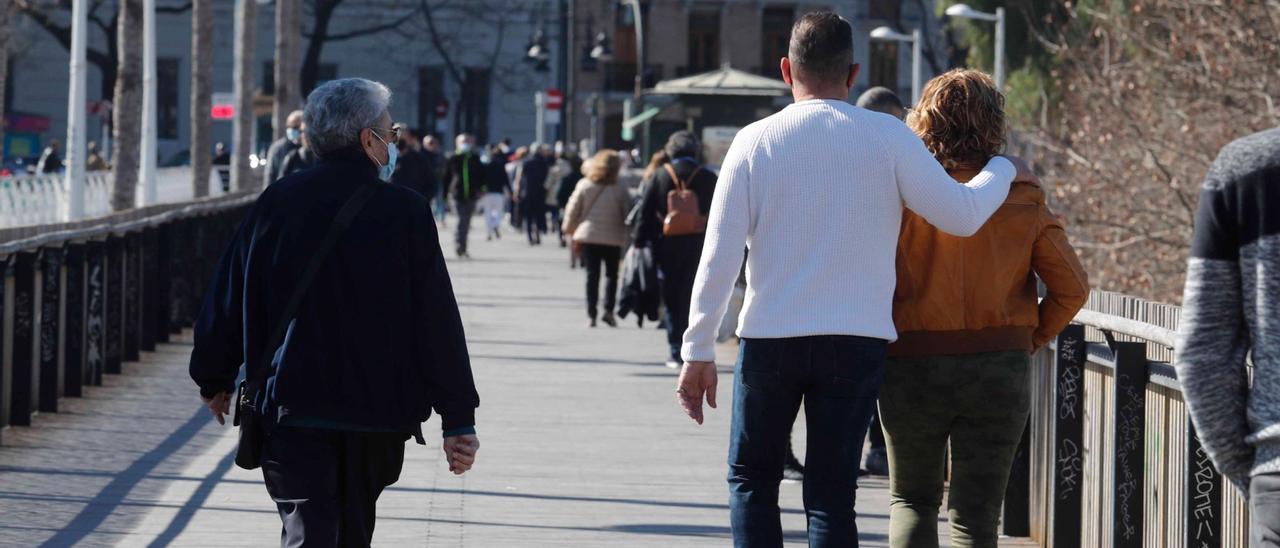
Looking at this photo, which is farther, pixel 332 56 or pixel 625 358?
pixel 332 56

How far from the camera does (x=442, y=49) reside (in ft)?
227

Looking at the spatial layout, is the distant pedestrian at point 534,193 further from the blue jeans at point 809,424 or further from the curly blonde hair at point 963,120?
the blue jeans at point 809,424

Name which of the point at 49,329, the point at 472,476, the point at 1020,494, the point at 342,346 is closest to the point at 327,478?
the point at 342,346

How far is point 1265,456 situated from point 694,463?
678 cm

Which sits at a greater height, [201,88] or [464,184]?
[201,88]

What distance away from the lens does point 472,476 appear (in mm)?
9797

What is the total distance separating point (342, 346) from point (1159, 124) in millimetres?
21708

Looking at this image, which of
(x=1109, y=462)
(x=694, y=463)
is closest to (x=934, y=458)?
(x=1109, y=462)

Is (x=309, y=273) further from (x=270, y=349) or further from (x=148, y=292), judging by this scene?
(x=148, y=292)

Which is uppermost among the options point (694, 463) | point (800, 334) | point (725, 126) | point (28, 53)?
point (28, 53)

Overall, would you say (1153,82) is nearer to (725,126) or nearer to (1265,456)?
(725,126)

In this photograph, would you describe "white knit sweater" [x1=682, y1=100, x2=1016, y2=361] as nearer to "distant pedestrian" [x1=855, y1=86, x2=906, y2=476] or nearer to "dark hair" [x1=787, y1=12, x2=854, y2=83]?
"dark hair" [x1=787, y1=12, x2=854, y2=83]

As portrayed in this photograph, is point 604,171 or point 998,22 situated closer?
point 604,171

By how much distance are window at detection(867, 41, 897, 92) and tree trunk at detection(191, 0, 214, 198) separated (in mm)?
53991
